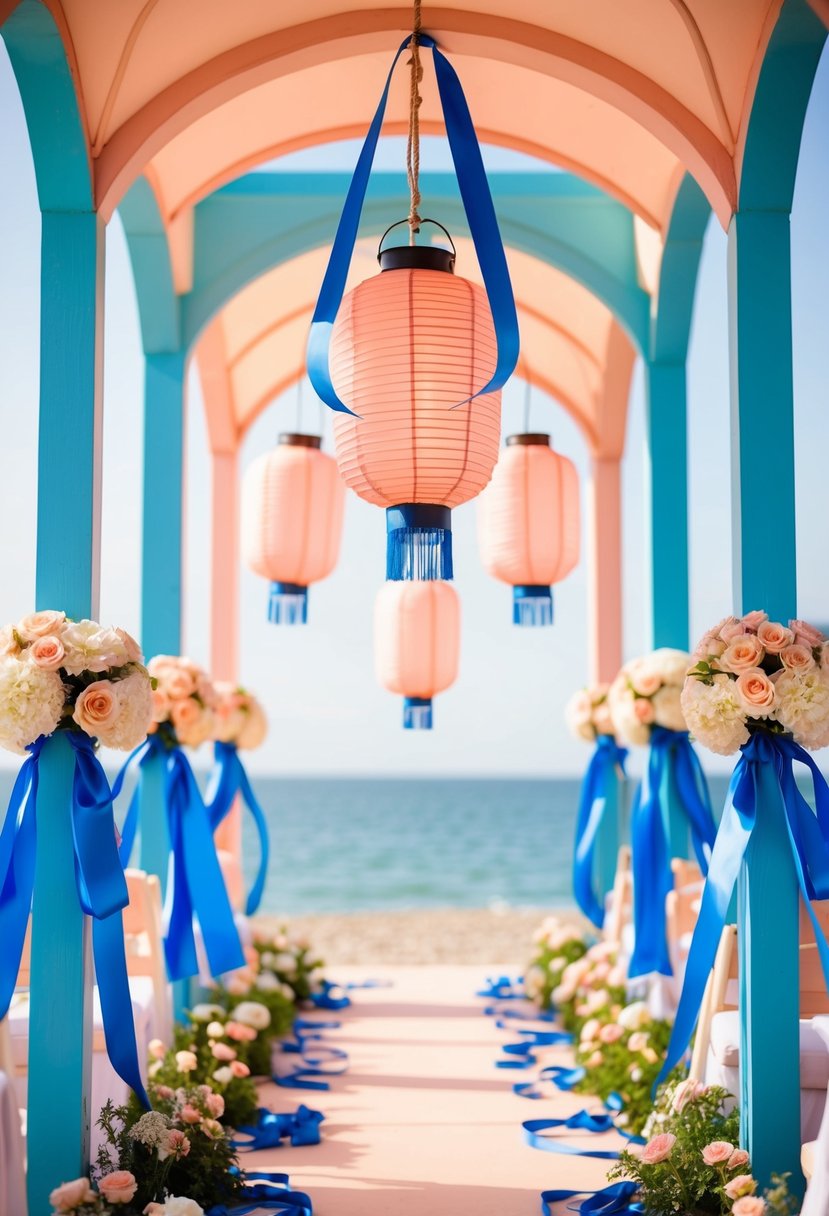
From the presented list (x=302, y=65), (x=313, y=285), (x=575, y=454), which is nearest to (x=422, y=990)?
(x=313, y=285)

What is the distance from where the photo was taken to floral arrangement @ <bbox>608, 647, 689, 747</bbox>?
5.26m

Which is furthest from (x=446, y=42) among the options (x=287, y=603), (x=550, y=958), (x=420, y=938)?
(x=420, y=938)

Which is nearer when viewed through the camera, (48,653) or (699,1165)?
(48,653)

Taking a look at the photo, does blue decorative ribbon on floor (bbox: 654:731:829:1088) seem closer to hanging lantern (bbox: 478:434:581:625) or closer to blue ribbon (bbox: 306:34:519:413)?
blue ribbon (bbox: 306:34:519:413)

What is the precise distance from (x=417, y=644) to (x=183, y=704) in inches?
71.3

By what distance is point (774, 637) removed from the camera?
133 inches

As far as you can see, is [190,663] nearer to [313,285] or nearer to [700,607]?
[313,285]

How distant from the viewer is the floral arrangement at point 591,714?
6.70 metres

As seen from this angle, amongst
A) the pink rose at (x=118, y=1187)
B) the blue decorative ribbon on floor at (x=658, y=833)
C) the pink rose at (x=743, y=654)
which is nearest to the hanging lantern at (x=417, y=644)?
the blue decorative ribbon on floor at (x=658, y=833)

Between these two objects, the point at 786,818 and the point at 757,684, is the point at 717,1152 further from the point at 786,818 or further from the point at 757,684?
the point at 757,684

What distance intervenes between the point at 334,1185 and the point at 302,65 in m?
3.55

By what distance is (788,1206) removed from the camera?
318cm

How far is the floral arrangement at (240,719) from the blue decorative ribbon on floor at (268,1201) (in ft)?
9.10

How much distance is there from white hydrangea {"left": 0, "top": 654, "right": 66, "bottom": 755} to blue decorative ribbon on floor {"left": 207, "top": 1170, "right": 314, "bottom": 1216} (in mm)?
1479
